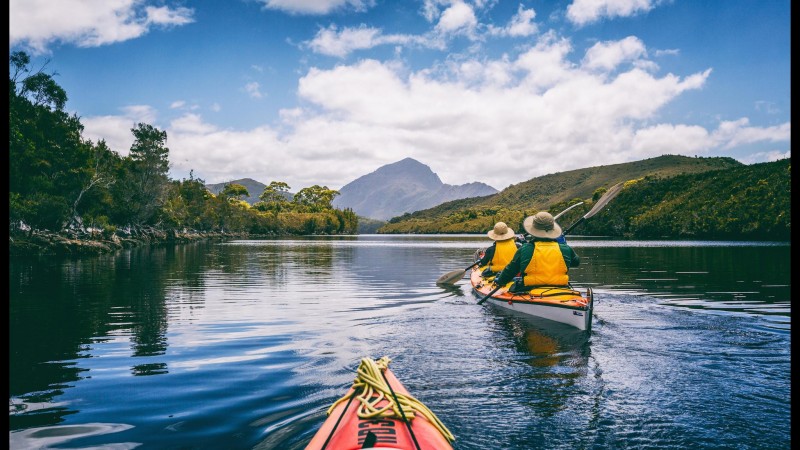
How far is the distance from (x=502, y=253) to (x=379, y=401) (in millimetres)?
13176

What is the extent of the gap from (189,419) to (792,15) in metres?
7.51

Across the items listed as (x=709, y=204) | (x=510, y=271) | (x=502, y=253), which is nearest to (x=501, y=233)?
(x=502, y=253)

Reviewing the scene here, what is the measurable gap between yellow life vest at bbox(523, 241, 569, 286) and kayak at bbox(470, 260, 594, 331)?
18cm

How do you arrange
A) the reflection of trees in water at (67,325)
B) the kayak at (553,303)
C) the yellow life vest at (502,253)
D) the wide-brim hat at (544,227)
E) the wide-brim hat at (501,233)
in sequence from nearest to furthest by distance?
the reflection of trees in water at (67,325), the kayak at (553,303), the wide-brim hat at (544,227), the wide-brim hat at (501,233), the yellow life vest at (502,253)

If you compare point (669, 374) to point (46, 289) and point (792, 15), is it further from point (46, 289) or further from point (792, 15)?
point (46, 289)

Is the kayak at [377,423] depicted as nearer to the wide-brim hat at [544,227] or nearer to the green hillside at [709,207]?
the wide-brim hat at [544,227]

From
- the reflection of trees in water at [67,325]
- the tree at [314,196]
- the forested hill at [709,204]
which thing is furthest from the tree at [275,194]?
the reflection of trees in water at [67,325]

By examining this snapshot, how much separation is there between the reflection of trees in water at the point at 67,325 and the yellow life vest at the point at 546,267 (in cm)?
859

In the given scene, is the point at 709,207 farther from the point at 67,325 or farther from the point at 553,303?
the point at 67,325

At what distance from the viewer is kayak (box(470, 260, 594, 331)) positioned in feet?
36.2

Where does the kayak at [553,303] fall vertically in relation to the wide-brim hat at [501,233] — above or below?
below

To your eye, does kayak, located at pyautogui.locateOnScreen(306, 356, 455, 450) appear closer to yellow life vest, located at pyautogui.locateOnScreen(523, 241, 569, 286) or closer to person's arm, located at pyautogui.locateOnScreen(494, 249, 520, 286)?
yellow life vest, located at pyautogui.locateOnScreen(523, 241, 569, 286)

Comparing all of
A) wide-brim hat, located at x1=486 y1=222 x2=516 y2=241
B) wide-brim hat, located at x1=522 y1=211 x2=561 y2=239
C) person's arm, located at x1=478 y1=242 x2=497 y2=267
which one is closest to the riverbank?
person's arm, located at x1=478 y1=242 x2=497 y2=267

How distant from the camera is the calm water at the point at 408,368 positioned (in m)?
5.93
